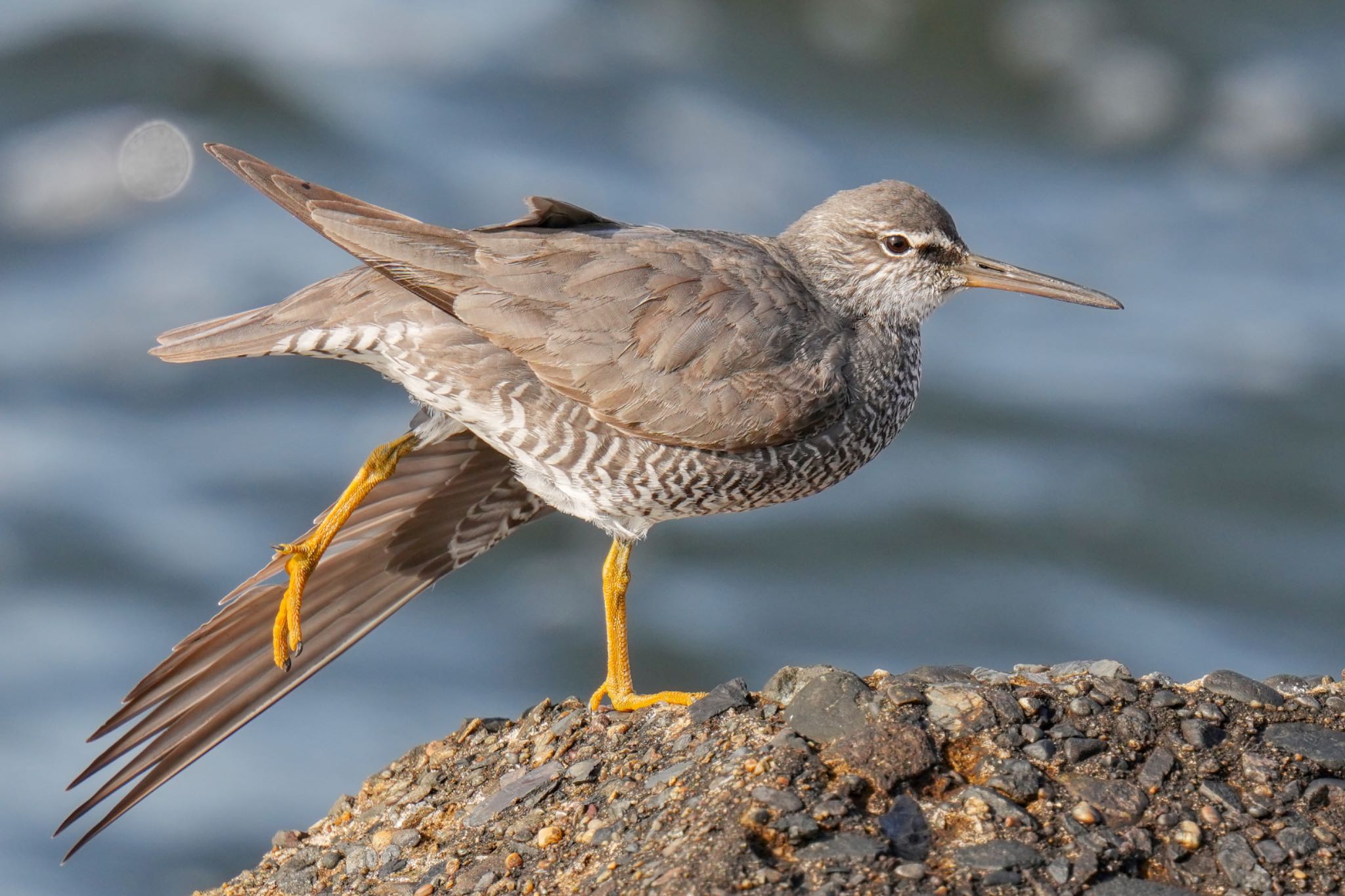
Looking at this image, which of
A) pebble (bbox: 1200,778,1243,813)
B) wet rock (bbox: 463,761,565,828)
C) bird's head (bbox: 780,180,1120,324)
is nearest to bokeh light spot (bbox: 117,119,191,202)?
bird's head (bbox: 780,180,1120,324)

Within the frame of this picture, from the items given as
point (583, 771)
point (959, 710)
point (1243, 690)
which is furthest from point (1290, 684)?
point (583, 771)

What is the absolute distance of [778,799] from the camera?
471cm

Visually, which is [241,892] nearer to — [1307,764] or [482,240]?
[482,240]

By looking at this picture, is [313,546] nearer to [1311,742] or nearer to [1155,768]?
[1155,768]

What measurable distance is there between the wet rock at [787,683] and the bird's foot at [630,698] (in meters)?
0.64

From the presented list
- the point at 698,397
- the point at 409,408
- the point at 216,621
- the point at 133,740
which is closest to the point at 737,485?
the point at 698,397

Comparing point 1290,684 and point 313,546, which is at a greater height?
point 313,546

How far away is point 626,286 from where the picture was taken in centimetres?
668

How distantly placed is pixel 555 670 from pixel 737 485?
6753 millimetres

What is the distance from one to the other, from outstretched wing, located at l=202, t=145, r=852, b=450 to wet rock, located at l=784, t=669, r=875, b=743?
1.58 metres

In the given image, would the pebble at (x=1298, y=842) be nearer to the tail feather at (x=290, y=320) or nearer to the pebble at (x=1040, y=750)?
the pebble at (x=1040, y=750)

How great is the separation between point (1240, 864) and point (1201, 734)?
0.64 m

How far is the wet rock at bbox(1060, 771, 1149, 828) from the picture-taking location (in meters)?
4.76

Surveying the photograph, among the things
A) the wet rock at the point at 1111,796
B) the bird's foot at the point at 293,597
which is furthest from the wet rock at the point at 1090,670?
the bird's foot at the point at 293,597
